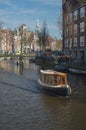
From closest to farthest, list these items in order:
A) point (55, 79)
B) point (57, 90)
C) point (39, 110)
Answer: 1. point (39, 110)
2. point (57, 90)
3. point (55, 79)

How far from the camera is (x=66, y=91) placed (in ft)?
115

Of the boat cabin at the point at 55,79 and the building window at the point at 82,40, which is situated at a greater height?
the building window at the point at 82,40

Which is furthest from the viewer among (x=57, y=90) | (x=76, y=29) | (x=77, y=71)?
(x=76, y=29)

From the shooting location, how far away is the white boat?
116 feet

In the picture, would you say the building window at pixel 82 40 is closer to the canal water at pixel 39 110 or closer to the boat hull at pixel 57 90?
the canal water at pixel 39 110

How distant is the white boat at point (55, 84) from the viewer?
35.3 metres

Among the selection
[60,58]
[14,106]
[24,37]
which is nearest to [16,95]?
[14,106]

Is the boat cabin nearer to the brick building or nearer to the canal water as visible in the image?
the canal water

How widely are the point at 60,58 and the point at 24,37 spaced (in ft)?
209

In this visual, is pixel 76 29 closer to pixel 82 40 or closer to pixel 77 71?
pixel 82 40

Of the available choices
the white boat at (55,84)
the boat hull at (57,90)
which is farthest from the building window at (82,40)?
the boat hull at (57,90)

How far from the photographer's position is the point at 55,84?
37.0 meters

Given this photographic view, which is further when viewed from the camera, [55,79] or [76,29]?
[76,29]

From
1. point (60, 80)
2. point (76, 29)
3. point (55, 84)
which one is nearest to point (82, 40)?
point (76, 29)
